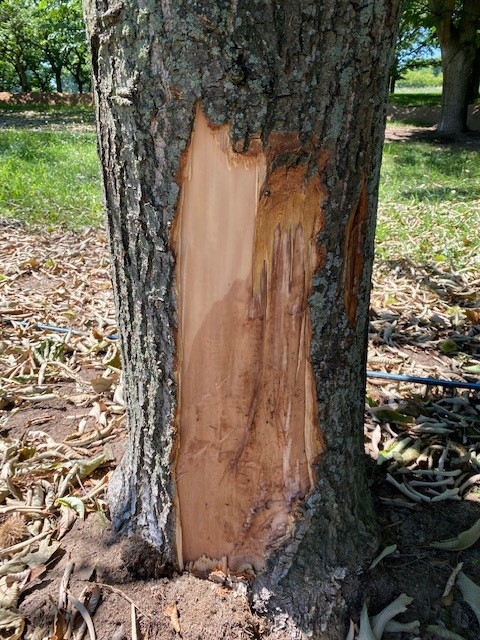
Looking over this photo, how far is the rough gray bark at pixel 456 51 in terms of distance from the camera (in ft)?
35.7

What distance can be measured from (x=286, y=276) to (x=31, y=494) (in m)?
1.16

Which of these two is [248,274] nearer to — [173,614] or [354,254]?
[354,254]

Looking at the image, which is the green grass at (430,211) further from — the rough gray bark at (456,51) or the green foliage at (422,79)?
the green foliage at (422,79)

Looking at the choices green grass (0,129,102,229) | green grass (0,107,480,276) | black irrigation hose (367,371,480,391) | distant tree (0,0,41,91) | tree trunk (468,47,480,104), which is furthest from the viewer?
distant tree (0,0,41,91)

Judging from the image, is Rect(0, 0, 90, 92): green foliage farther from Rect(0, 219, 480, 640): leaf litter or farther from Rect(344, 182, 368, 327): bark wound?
Rect(344, 182, 368, 327): bark wound

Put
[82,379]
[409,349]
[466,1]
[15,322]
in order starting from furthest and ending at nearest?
[466,1]
[15,322]
[409,349]
[82,379]

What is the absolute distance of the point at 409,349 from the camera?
8.94 feet

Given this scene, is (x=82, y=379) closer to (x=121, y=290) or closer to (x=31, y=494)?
(x=31, y=494)

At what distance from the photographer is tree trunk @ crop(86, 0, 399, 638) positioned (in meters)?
1.02

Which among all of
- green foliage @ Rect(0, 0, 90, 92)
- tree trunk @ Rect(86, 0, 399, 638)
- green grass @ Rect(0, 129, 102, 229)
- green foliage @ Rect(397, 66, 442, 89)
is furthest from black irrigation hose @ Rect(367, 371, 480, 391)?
green foliage @ Rect(397, 66, 442, 89)

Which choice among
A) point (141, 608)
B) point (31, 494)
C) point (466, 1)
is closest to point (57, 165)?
point (31, 494)

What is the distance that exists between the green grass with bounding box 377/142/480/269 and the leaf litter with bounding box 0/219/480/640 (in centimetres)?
29

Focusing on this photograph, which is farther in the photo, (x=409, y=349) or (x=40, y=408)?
(x=409, y=349)

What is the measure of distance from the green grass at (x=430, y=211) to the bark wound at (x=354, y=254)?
270 centimetres
